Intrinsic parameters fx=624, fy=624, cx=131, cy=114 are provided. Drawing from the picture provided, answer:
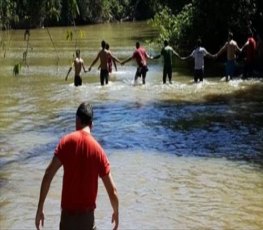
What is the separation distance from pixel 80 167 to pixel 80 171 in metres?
0.04

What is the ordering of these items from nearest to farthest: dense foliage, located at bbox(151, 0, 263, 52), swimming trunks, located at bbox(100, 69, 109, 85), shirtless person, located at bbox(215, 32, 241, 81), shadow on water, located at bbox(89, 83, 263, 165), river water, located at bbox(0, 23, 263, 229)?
1. river water, located at bbox(0, 23, 263, 229)
2. shadow on water, located at bbox(89, 83, 263, 165)
3. swimming trunks, located at bbox(100, 69, 109, 85)
4. shirtless person, located at bbox(215, 32, 241, 81)
5. dense foliage, located at bbox(151, 0, 263, 52)

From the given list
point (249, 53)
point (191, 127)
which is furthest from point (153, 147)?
point (249, 53)

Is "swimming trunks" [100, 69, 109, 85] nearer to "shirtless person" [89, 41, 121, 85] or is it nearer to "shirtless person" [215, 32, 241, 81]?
"shirtless person" [89, 41, 121, 85]

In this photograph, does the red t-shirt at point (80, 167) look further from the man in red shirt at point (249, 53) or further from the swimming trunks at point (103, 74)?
the man in red shirt at point (249, 53)

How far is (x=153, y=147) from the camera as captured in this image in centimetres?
1355

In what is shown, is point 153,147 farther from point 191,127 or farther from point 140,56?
point 140,56

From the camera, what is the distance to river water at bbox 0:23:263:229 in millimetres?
9297

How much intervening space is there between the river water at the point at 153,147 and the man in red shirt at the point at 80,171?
2.26m

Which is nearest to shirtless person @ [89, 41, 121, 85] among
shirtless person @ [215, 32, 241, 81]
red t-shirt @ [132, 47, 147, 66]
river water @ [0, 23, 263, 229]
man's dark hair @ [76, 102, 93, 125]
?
river water @ [0, 23, 263, 229]

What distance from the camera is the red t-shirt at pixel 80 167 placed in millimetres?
5477

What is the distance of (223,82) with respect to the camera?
2428 centimetres

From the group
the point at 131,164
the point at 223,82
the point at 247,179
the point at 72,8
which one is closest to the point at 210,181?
the point at 247,179

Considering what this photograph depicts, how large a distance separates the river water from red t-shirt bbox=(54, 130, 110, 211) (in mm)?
2321

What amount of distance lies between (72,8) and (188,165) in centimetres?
531
